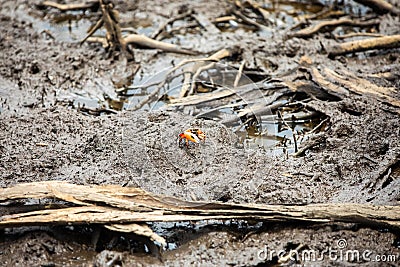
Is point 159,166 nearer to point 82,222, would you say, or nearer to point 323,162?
point 82,222

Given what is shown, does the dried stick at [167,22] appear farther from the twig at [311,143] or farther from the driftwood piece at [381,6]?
the twig at [311,143]

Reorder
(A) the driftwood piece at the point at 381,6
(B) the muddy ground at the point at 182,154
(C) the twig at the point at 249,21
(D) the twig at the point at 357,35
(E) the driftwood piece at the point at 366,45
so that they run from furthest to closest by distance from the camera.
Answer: (A) the driftwood piece at the point at 381,6 → (C) the twig at the point at 249,21 → (D) the twig at the point at 357,35 → (E) the driftwood piece at the point at 366,45 → (B) the muddy ground at the point at 182,154

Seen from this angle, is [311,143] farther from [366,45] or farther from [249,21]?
[249,21]

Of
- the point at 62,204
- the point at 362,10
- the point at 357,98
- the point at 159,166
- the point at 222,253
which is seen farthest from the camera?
the point at 362,10

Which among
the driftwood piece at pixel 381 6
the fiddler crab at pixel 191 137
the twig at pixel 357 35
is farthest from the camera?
the driftwood piece at pixel 381 6

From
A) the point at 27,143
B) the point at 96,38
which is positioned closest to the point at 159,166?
the point at 27,143

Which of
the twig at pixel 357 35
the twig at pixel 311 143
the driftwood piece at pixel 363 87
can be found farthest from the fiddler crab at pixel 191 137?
the twig at pixel 357 35
